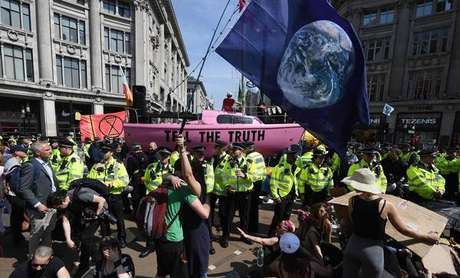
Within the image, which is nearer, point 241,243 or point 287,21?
point 287,21

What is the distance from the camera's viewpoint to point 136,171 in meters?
6.51

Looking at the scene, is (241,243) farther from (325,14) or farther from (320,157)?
(325,14)

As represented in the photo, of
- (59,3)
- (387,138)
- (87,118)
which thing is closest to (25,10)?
(59,3)

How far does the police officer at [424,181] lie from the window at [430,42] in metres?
27.5

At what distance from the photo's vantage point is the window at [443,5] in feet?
82.6

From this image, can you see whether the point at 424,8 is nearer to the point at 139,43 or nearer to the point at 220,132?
the point at 220,132

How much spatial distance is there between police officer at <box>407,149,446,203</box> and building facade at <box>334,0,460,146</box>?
21577 mm

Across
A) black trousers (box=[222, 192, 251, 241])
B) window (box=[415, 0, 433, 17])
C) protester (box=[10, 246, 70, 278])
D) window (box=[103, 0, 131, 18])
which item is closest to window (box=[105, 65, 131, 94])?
window (box=[103, 0, 131, 18])

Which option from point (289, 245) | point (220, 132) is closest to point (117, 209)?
point (289, 245)

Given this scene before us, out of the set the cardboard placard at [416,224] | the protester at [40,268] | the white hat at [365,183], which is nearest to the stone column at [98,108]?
the protester at [40,268]

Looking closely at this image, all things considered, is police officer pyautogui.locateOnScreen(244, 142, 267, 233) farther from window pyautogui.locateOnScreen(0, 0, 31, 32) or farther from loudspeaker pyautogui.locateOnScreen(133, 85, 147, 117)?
window pyautogui.locateOnScreen(0, 0, 31, 32)

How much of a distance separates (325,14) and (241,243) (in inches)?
168

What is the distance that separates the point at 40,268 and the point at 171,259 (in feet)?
4.39

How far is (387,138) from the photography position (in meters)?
28.4
